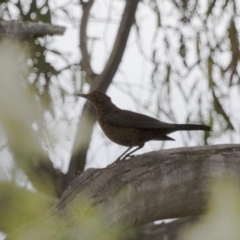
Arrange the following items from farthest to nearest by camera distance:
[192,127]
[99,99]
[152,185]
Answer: [99,99]
[192,127]
[152,185]

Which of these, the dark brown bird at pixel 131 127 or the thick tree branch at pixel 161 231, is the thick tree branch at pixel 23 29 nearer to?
the dark brown bird at pixel 131 127

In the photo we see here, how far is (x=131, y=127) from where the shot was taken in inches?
154

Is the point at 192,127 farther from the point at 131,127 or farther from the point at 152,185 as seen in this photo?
the point at 152,185

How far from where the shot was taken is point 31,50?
4.79m

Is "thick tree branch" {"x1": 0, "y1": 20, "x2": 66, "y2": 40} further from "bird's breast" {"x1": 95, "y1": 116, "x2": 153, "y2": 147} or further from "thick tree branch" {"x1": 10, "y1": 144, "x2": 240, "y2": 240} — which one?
"thick tree branch" {"x1": 10, "y1": 144, "x2": 240, "y2": 240}

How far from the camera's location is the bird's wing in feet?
12.3

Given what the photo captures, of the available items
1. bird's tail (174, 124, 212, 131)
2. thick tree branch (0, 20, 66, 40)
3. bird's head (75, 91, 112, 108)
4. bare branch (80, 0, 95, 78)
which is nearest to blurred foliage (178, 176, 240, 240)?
bird's tail (174, 124, 212, 131)

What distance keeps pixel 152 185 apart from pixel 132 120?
0.79 meters

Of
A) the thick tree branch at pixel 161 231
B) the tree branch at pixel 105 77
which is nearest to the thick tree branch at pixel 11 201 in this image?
the thick tree branch at pixel 161 231

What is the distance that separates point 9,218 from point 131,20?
2.02 meters

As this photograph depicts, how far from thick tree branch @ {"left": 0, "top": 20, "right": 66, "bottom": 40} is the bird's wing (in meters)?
0.67

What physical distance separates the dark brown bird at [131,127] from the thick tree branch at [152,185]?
398 mm

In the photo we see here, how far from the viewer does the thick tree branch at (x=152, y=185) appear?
2.99m

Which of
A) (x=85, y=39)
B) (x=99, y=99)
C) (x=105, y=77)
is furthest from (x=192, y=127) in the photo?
(x=85, y=39)
